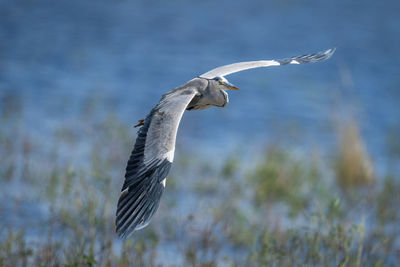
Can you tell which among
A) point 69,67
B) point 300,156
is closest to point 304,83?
point 69,67

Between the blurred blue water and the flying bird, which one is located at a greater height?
the blurred blue water

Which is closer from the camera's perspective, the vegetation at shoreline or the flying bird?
the flying bird

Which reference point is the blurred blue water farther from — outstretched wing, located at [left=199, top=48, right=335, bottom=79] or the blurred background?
outstretched wing, located at [left=199, top=48, right=335, bottom=79]

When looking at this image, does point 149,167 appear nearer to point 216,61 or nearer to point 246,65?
point 246,65

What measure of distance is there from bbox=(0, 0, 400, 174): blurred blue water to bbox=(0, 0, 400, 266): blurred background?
0.16 feet

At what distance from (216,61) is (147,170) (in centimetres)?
1015

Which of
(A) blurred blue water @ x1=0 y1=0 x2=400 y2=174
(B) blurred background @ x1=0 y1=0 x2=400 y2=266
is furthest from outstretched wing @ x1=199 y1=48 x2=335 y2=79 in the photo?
(A) blurred blue water @ x1=0 y1=0 x2=400 y2=174

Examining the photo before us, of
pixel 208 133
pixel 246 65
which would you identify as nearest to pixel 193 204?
pixel 246 65

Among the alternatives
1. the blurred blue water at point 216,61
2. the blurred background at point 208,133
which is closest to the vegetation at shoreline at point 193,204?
the blurred background at point 208,133

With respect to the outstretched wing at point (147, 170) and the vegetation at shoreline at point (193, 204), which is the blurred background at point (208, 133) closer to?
the vegetation at shoreline at point (193, 204)

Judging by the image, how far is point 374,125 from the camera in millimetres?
11727

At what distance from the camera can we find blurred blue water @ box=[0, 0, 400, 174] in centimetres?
1055

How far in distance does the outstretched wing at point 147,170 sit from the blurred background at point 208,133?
0.72 m

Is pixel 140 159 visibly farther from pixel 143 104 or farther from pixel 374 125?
pixel 374 125
